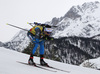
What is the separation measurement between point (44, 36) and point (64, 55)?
188909 mm

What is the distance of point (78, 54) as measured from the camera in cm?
18675

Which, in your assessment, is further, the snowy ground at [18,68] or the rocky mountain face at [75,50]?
the rocky mountain face at [75,50]

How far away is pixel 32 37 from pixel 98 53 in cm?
18936

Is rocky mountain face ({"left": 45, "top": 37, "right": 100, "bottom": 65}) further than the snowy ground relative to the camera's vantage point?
Yes

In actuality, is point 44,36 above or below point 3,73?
above

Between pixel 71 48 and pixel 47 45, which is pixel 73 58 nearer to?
pixel 71 48

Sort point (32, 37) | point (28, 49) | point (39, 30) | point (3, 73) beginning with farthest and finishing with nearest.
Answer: point (28, 49)
point (32, 37)
point (39, 30)
point (3, 73)

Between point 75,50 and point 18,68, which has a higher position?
point 75,50

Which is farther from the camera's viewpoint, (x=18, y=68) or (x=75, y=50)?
(x=75, y=50)

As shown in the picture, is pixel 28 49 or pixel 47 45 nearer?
pixel 28 49

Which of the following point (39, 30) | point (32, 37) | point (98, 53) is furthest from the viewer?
point (98, 53)

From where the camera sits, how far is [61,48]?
194500 millimetres

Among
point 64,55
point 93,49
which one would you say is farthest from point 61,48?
point 93,49

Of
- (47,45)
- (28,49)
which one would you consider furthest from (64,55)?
(28,49)
